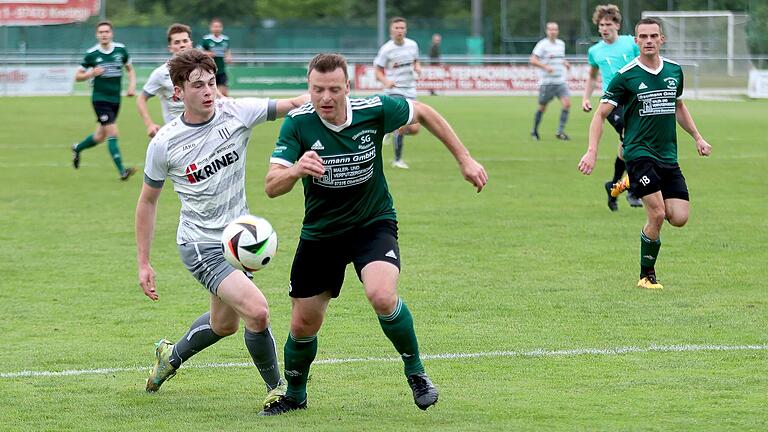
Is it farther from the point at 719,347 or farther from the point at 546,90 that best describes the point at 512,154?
the point at 719,347

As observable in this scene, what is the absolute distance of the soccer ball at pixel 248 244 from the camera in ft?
19.6

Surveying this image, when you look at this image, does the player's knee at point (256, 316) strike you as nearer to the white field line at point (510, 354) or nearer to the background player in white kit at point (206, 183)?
the background player in white kit at point (206, 183)

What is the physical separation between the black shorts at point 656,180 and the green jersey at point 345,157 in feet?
12.9

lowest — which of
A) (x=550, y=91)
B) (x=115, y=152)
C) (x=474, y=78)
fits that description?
(x=474, y=78)

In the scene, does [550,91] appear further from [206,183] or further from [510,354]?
[206,183]

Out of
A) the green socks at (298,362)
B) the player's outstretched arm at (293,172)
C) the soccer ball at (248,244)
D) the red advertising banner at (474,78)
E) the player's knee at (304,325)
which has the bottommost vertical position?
the red advertising banner at (474,78)

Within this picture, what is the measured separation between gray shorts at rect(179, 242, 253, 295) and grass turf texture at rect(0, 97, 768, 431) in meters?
0.67

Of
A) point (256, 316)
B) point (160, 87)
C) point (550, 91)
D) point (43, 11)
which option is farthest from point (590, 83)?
point (43, 11)

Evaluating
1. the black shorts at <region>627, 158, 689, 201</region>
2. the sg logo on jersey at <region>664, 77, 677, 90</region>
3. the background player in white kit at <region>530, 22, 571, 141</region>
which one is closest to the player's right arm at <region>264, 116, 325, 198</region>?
the black shorts at <region>627, 158, 689, 201</region>

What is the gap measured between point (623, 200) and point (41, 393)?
32.4 ft

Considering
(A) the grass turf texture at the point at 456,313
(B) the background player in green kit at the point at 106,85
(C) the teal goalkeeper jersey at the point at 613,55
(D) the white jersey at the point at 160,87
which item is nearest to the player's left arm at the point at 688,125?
(A) the grass turf texture at the point at 456,313

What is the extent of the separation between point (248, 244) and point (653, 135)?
480cm

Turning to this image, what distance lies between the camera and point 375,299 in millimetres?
5906

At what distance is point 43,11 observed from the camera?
53688 millimetres
